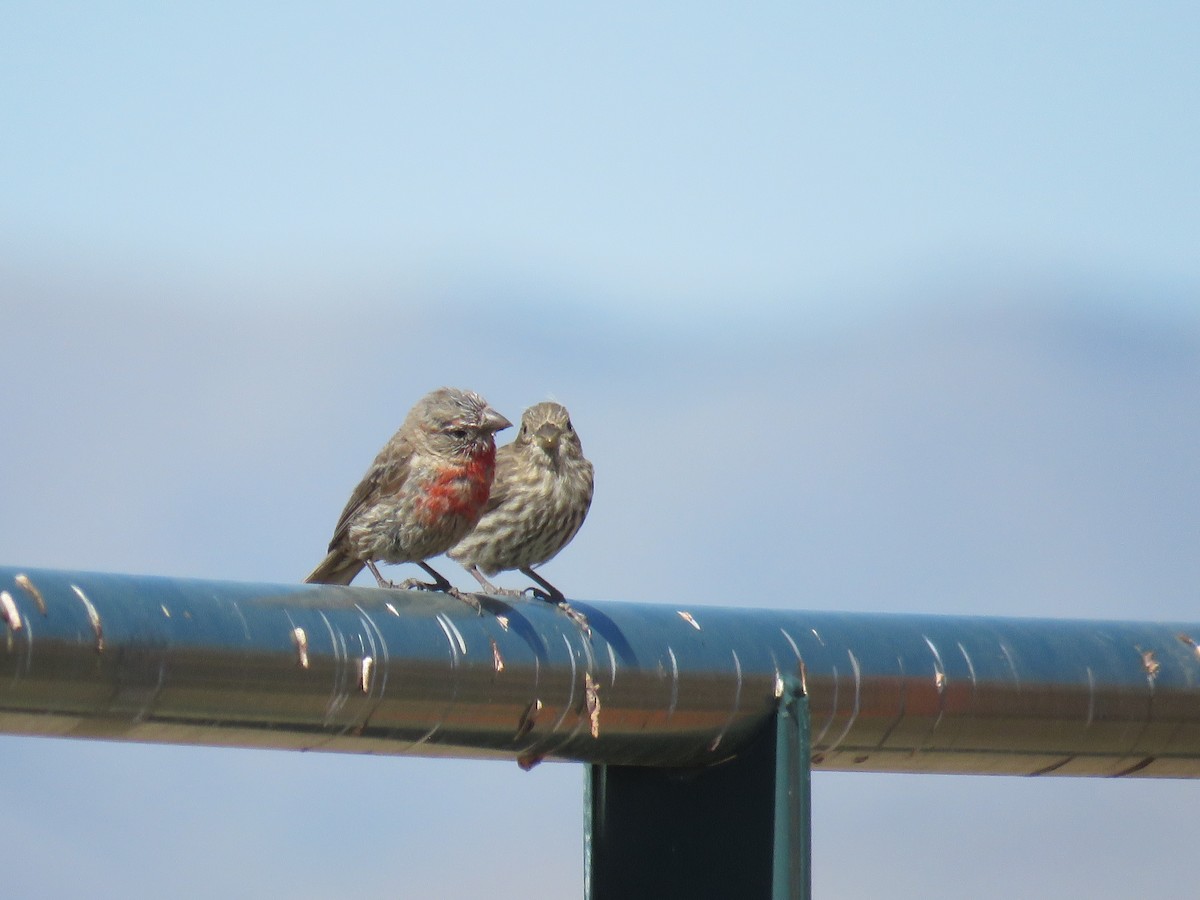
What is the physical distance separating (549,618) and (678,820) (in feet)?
1.50

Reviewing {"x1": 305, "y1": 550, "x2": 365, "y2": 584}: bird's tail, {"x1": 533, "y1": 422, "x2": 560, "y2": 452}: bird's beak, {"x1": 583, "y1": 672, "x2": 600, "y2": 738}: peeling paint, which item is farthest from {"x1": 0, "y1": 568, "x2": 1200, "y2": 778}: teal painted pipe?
{"x1": 533, "y1": 422, "x2": 560, "y2": 452}: bird's beak

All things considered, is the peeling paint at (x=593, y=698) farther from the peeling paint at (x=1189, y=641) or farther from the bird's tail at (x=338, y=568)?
the bird's tail at (x=338, y=568)

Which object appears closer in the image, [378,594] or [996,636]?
[378,594]

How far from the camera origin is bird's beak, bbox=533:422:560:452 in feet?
24.8

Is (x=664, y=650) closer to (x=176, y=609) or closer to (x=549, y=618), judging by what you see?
(x=549, y=618)

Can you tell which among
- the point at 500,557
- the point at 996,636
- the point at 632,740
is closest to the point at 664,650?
the point at 632,740

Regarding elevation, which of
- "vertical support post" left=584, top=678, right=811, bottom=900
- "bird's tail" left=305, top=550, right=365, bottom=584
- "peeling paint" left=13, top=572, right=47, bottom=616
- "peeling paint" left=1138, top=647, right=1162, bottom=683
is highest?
"bird's tail" left=305, top=550, right=365, bottom=584

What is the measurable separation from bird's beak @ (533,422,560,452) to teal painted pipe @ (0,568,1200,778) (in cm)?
404

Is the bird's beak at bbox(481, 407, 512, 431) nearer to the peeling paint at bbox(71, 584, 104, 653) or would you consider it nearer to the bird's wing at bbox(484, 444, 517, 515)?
the bird's wing at bbox(484, 444, 517, 515)

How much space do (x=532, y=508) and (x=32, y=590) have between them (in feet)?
15.9

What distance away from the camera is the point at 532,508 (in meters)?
7.23

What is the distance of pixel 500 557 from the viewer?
23.4 feet

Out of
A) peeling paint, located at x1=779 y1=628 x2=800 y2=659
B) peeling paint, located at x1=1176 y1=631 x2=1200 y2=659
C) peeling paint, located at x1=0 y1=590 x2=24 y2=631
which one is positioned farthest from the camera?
peeling paint, located at x1=1176 y1=631 x2=1200 y2=659

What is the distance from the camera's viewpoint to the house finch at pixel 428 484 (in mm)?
6172
